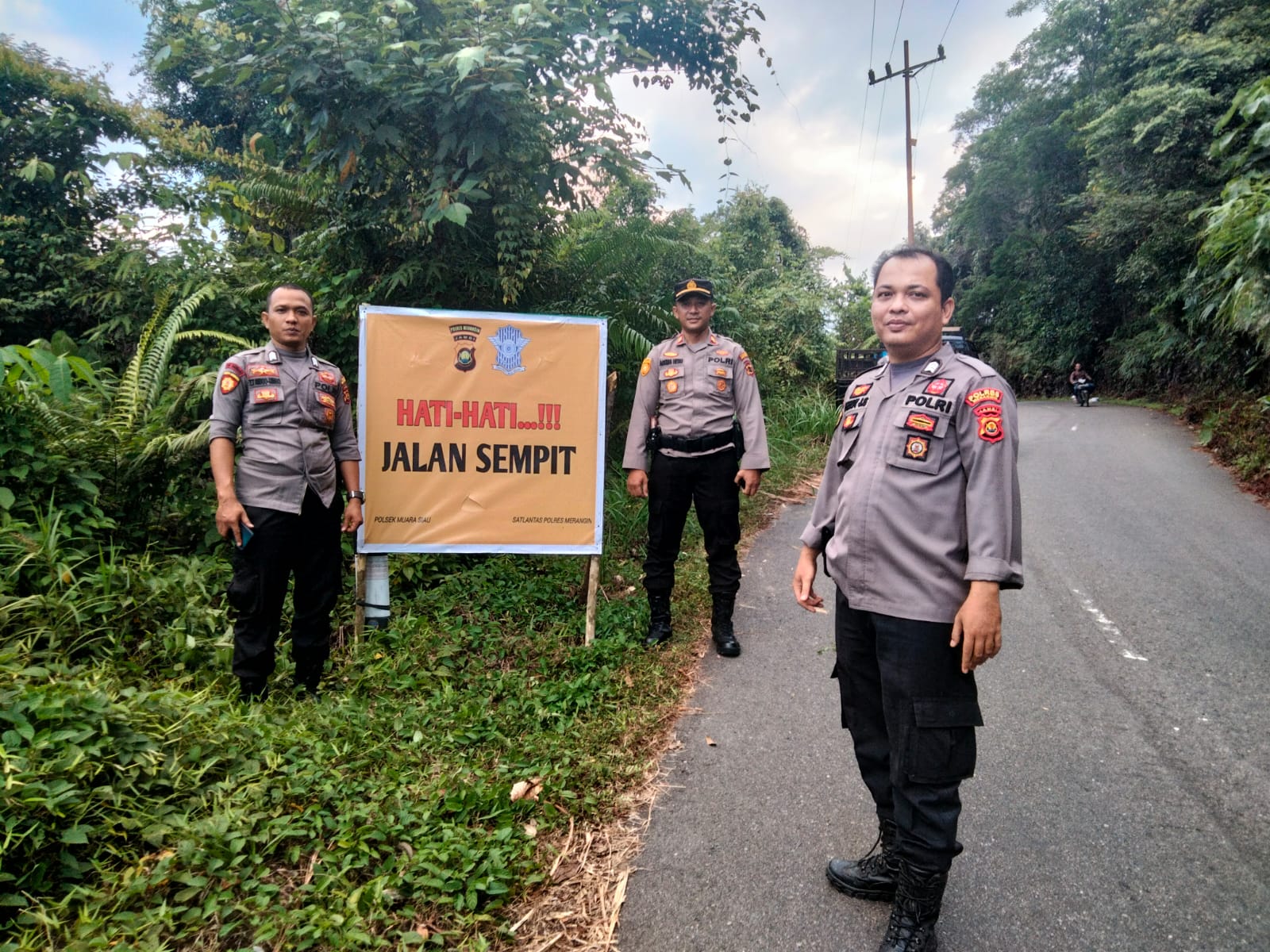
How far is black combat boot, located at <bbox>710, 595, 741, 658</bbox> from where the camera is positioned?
4.11 m

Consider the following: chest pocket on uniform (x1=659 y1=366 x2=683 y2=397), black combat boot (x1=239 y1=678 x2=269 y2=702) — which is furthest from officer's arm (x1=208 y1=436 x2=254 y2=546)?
chest pocket on uniform (x1=659 y1=366 x2=683 y2=397)

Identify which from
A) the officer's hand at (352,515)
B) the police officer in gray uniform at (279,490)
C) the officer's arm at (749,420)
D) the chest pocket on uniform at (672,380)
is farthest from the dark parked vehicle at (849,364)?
the police officer in gray uniform at (279,490)

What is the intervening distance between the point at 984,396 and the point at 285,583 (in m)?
2.89

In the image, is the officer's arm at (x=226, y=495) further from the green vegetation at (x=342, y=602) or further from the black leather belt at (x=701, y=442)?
the black leather belt at (x=701, y=442)

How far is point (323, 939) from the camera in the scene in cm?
197

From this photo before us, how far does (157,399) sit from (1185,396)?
19401 millimetres

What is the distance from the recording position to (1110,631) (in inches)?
173

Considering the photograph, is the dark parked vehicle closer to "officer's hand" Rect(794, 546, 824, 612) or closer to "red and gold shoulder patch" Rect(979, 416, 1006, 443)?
"officer's hand" Rect(794, 546, 824, 612)

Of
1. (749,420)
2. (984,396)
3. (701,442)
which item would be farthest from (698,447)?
(984,396)

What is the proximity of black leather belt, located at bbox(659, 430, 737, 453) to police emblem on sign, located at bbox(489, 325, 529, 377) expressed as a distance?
0.95 metres

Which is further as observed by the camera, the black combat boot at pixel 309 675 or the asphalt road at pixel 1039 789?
the black combat boot at pixel 309 675

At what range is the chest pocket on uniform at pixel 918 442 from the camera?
1.92 meters

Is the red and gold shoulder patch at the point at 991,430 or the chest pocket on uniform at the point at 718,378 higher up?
the chest pocket on uniform at the point at 718,378

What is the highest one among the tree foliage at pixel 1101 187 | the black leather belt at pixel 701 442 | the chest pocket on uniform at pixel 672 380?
the tree foliage at pixel 1101 187
